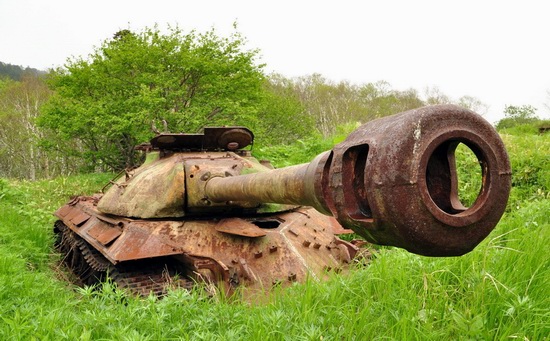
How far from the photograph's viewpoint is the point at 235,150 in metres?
6.13

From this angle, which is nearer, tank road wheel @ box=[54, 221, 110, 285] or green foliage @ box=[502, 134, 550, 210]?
tank road wheel @ box=[54, 221, 110, 285]

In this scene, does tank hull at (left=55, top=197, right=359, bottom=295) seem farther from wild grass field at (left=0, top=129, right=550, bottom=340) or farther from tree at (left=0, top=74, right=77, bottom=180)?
tree at (left=0, top=74, right=77, bottom=180)

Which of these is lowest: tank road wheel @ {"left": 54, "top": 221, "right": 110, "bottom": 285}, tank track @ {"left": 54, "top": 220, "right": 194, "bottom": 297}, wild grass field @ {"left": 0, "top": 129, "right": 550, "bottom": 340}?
tank road wheel @ {"left": 54, "top": 221, "right": 110, "bottom": 285}

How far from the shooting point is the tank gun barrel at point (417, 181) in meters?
1.73

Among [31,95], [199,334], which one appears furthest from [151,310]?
[31,95]

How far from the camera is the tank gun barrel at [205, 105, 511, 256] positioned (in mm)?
1731

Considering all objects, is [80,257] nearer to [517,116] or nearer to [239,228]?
[239,228]

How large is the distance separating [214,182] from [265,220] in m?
0.97

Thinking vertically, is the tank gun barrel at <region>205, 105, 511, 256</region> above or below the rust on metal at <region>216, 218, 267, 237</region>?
above

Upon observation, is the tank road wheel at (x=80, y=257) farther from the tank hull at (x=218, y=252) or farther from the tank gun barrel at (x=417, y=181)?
the tank gun barrel at (x=417, y=181)

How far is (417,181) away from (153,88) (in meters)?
17.2

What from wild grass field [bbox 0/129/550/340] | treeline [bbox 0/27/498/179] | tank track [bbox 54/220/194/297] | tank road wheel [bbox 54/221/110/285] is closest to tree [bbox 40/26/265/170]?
treeline [bbox 0/27/498/179]

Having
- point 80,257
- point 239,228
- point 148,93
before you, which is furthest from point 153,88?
point 239,228

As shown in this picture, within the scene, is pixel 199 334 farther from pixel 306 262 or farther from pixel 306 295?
pixel 306 262
